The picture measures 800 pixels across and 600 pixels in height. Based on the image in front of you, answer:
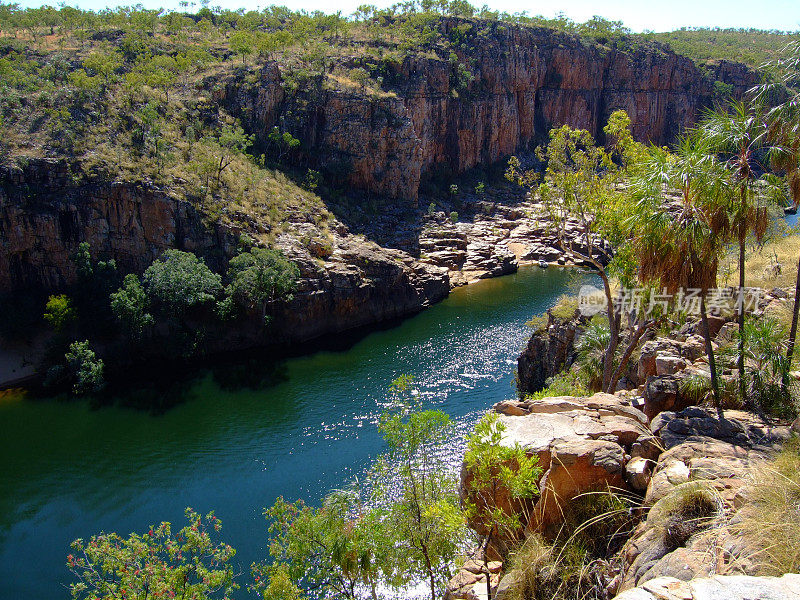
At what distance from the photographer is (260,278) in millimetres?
39406

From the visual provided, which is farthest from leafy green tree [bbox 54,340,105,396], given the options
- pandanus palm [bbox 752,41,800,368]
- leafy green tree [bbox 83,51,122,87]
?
pandanus palm [bbox 752,41,800,368]

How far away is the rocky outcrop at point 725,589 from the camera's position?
536cm

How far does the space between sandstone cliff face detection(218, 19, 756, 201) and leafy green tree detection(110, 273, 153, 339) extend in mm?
26632

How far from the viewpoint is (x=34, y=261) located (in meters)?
39.4

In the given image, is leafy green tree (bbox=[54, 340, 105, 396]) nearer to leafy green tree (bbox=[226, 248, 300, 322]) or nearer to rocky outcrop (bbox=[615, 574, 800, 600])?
leafy green tree (bbox=[226, 248, 300, 322])

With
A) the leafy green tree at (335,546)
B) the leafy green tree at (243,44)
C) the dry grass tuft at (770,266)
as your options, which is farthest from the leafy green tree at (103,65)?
the dry grass tuft at (770,266)

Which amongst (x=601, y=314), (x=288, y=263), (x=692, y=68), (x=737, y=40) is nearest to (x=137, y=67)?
(x=288, y=263)

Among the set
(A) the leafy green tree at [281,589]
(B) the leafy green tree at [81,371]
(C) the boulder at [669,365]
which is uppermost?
(C) the boulder at [669,365]

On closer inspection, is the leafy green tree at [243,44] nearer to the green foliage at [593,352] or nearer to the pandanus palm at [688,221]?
the green foliage at [593,352]

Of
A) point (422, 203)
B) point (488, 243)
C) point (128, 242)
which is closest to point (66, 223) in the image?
point (128, 242)

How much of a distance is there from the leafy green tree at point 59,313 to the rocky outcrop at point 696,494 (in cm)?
3754

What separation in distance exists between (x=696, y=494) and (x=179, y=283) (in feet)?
115

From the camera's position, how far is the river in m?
22.9

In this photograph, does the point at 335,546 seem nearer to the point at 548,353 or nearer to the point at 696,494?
the point at 696,494
